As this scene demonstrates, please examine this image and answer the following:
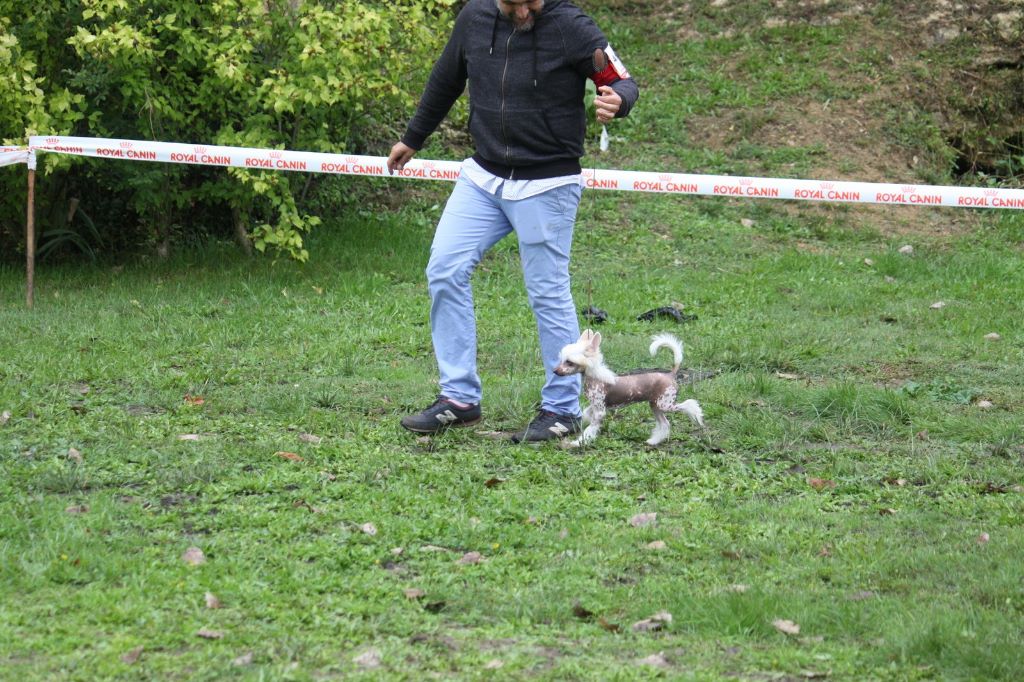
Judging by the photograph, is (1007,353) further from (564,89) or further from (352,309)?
(352,309)

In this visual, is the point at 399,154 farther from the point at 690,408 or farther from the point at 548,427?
the point at 690,408

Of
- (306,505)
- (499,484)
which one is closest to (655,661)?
(499,484)

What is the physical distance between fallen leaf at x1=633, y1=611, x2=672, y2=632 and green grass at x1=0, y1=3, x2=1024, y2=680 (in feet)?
0.14

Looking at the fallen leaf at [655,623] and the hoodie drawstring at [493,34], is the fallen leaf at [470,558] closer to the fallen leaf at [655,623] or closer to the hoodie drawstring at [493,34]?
the fallen leaf at [655,623]

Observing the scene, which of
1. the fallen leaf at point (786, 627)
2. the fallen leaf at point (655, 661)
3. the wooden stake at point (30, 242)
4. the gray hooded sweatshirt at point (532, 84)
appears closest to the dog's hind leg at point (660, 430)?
the gray hooded sweatshirt at point (532, 84)

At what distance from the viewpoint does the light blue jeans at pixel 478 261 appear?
220 inches

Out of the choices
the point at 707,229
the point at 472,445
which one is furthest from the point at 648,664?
the point at 707,229

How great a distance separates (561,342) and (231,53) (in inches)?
166

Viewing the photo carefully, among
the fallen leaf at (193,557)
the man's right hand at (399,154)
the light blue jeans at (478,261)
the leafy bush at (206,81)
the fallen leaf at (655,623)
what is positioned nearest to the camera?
the fallen leaf at (655,623)

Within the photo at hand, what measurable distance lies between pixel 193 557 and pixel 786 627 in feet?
6.52

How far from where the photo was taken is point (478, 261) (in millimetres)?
5688

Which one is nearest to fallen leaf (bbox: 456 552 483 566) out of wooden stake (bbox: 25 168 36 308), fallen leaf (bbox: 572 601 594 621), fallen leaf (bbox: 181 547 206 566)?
fallen leaf (bbox: 572 601 594 621)

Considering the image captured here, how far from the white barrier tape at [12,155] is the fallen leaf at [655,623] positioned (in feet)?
20.5

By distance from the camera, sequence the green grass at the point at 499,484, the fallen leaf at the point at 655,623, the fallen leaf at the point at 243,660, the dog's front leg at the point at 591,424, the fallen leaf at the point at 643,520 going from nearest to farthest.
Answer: the fallen leaf at the point at 243,660 < the green grass at the point at 499,484 < the fallen leaf at the point at 655,623 < the fallen leaf at the point at 643,520 < the dog's front leg at the point at 591,424
